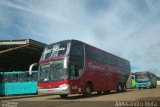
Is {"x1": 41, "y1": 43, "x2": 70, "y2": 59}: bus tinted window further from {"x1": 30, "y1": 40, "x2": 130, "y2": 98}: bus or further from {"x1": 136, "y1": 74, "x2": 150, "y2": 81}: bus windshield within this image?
{"x1": 136, "y1": 74, "x2": 150, "y2": 81}: bus windshield

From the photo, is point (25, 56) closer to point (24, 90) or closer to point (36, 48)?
point (36, 48)

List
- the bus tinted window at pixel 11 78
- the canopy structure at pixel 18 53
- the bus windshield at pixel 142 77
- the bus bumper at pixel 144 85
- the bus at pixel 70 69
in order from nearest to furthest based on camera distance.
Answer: the bus at pixel 70 69 → the bus tinted window at pixel 11 78 → the canopy structure at pixel 18 53 → the bus bumper at pixel 144 85 → the bus windshield at pixel 142 77

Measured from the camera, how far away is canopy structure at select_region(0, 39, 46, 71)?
33500mm

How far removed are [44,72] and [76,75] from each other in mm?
2093

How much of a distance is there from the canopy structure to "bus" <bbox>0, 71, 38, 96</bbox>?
2.83 metres

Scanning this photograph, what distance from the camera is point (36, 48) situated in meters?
37.3

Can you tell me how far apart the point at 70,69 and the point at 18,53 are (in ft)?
79.9

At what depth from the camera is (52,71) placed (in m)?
19.0

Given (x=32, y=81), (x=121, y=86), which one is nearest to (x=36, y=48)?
(x=32, y=81)

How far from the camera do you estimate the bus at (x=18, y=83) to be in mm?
32031

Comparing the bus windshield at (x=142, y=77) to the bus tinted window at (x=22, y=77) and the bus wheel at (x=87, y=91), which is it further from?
the bus wheel at (x=87, y=91)

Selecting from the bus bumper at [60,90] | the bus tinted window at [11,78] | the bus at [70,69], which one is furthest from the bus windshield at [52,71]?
the bus tinted window at [11,78]

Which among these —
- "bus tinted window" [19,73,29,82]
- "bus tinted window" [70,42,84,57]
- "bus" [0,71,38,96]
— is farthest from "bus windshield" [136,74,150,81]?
"bus tinted window" [70,42,84,57]

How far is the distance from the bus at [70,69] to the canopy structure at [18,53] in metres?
11.0
